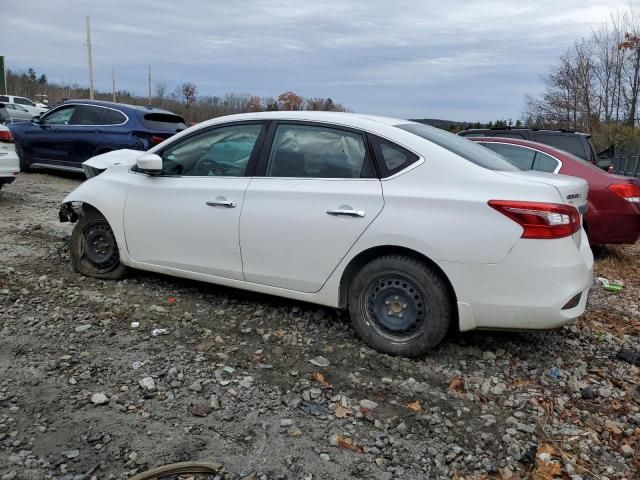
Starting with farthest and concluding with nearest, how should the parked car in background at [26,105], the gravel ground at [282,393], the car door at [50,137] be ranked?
the parked car in background at [26,105], the car door at [50,137], the gravel ground at [282,393]

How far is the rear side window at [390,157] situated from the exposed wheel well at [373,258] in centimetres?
50

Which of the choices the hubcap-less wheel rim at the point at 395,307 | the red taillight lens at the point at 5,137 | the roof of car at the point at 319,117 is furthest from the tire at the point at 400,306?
the red taillight lens at the point at 5,137

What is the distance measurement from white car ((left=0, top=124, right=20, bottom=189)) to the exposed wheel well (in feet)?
22.4

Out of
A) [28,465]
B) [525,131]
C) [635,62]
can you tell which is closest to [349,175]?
[28,465]

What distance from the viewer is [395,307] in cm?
377

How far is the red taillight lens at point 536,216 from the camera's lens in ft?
11.0

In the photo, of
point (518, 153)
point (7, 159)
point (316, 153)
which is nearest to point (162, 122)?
point (7, 159)

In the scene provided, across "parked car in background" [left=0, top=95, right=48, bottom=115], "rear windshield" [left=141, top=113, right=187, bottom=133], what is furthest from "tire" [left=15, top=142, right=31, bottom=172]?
"parked car in background" [left=0, top=95, right=48, bottom=115]

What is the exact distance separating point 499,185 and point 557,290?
0.73 metres

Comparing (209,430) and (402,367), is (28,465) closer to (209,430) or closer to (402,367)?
(209,430)

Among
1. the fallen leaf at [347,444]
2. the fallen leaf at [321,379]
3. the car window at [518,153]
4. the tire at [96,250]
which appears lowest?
the fallen leaf at [347,444]

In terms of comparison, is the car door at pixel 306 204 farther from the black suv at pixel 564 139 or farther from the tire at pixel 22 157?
the tire at pixel 22 157

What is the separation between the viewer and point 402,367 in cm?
364

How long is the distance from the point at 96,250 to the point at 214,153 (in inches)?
61.0
